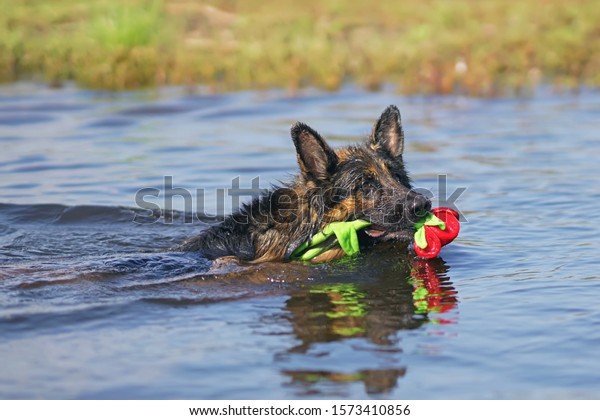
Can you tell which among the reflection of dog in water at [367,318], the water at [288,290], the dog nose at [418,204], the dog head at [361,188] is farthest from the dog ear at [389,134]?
the reflection of dog in water at [367,318]

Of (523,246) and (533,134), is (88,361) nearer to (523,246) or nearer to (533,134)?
(523,246)

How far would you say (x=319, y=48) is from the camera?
20484mm

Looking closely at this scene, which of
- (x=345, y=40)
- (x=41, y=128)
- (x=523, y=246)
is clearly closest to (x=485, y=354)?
(x=523, y=246)

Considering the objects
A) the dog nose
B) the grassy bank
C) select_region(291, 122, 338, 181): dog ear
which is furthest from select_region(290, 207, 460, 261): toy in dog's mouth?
the grassy bank

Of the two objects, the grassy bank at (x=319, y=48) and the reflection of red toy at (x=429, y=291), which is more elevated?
the grassy bank at (x=319, y=48)

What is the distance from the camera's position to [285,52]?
797 inches

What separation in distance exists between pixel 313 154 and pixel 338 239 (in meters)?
0.76

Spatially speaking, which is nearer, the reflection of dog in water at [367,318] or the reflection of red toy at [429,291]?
the reflection of dog in water at [367,318]

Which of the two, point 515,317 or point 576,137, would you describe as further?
point 576,137

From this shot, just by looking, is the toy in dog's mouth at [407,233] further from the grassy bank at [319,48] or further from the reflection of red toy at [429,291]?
the grassy bank at [319,48]

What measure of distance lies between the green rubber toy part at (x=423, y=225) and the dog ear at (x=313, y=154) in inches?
35.1

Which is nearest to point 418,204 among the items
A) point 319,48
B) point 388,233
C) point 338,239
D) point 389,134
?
point 388,233

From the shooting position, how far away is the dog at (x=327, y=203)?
8.20 m
